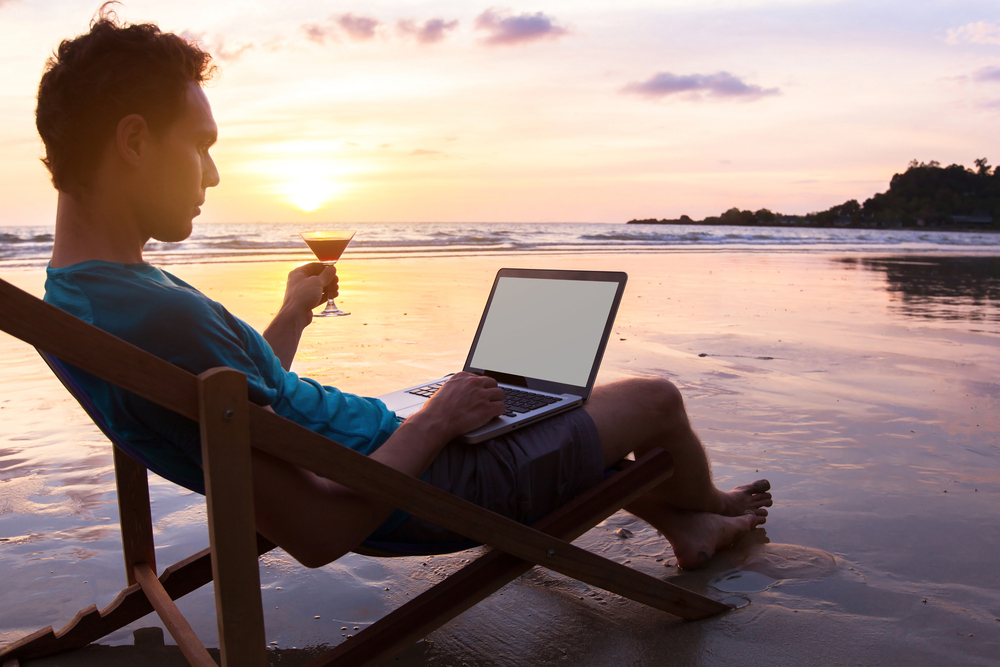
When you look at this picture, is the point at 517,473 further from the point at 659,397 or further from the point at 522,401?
the point at 659,397

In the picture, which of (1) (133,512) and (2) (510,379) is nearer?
(1) (133,512)

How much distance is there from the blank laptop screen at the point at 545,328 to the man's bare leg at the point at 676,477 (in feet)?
0.60

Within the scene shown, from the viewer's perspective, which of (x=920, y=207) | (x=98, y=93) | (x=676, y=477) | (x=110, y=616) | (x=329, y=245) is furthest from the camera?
(x=920, y=207)

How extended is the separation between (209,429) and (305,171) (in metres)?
2.00

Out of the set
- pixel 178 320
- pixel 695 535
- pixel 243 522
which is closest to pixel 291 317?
pixel 178 320

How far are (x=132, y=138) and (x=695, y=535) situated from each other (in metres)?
2.10

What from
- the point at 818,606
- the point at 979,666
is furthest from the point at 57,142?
the point at 979,666

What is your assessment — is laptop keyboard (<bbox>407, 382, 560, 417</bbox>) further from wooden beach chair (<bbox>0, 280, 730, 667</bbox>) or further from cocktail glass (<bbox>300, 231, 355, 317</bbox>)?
cocktail glass (<bbox>300, 231, 355, 317</bbox>)

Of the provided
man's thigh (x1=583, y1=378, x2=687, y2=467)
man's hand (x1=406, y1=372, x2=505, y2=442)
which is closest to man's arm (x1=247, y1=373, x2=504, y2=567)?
man's hand (x1=406, y1=372, x2=505, y2=442)

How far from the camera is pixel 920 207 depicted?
52.5 meters

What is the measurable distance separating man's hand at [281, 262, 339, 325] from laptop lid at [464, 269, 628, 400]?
1.91 ft

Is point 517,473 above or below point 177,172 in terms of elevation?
below

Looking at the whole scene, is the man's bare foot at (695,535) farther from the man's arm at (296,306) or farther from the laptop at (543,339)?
the man's arm at (296,306)

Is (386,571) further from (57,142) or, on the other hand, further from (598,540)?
(57,142)
